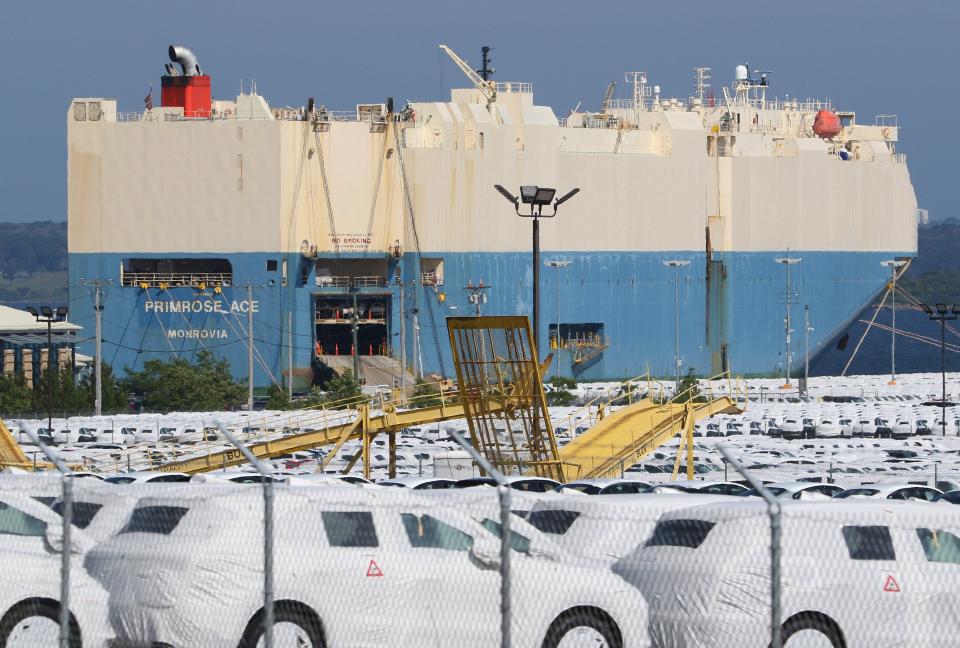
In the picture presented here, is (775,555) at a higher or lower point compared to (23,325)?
lower

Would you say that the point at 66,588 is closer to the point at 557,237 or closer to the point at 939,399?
the point at 939,399

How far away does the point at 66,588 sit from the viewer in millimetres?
14797

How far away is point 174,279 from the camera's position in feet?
320

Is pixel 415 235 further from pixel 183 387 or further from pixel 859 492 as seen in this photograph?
pixel 859 492

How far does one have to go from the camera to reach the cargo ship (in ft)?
316

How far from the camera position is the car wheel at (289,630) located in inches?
595

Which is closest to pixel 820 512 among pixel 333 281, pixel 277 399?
pixel 277 399

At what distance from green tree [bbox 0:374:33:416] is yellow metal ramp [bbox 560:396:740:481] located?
4127cm

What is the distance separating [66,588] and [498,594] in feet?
11.5

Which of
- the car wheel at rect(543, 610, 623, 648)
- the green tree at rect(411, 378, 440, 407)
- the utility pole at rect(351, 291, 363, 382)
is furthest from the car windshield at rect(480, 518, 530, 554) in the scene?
the utility pole at rect(351, 291, 363, 382)

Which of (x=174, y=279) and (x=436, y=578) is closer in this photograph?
(x=436, y=578)

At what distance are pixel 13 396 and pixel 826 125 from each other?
64.5 meters

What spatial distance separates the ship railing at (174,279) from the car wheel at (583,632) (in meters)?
82.3

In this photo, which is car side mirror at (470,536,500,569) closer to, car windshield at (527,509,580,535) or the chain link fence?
the chain link fence
